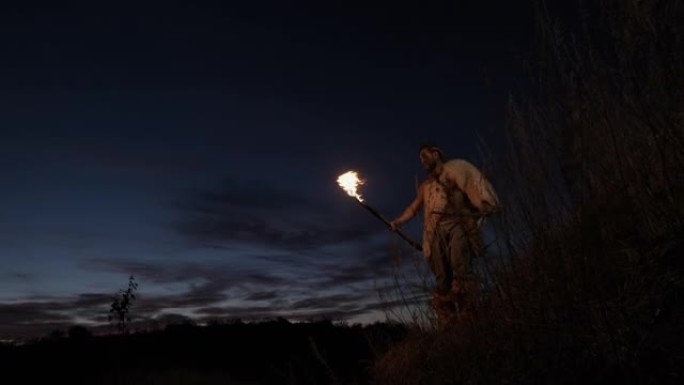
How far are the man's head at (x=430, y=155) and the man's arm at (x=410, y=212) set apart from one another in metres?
0.42

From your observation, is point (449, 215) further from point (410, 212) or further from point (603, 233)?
point (603, 233)

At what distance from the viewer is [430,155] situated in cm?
809

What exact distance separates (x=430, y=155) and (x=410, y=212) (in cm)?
87

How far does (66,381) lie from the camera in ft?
32.7

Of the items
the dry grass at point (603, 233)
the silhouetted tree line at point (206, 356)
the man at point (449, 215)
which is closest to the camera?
the dry grass at point (603, 233)

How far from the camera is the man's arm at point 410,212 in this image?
8492 millimetres

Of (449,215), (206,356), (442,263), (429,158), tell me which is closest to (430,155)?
(429,158)

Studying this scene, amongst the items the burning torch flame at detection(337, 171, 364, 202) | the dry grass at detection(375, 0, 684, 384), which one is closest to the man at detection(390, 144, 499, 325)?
the burning torch flame at detection(337, 171, 364, 202)

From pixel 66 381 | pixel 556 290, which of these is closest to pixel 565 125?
pixel 556 290

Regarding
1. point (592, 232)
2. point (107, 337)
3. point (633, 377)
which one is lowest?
point (633, 377)

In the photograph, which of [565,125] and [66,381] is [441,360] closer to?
[565,125]

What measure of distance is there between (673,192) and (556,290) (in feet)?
2.72

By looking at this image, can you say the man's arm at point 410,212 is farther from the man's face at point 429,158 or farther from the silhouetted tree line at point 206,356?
the silhouetted tree line at point 206,356

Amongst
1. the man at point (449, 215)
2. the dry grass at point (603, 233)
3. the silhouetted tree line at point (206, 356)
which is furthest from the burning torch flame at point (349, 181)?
the dry grass at point (603, 233)
